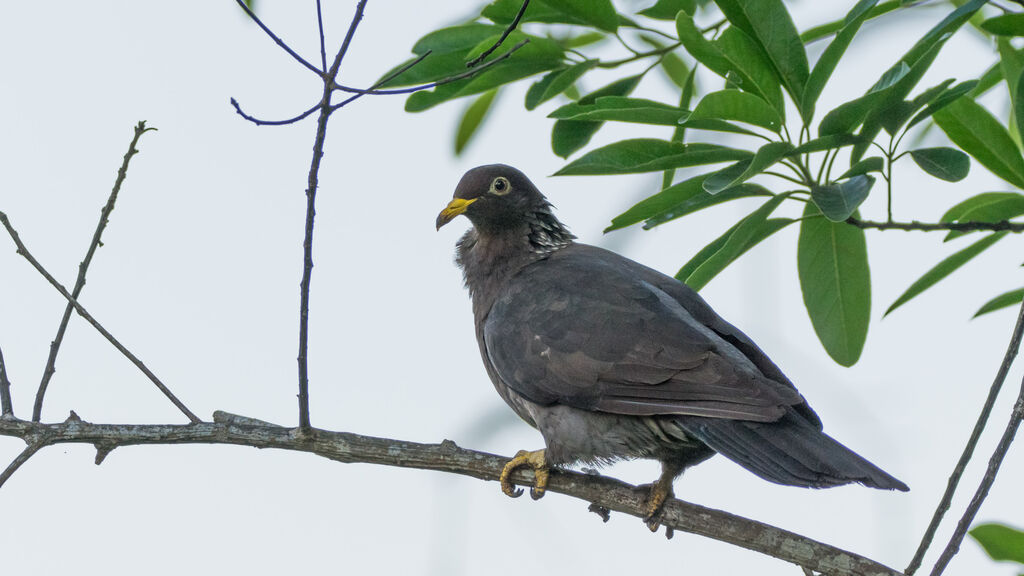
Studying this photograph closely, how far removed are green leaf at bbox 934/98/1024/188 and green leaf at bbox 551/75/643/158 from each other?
3.92 ft

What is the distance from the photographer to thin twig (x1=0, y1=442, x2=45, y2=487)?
Result: 314 cm

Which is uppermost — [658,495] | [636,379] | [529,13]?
[529,13]

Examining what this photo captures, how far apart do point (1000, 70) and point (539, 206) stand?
6.76 ft

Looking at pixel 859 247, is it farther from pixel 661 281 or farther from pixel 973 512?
pixel 973 512

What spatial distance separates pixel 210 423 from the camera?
349 centimetres

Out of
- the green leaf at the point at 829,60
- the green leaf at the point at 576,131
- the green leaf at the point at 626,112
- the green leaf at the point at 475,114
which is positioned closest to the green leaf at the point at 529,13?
the green leaf at the point at 576,131

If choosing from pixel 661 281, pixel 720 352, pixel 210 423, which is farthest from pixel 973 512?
pixel 210 423

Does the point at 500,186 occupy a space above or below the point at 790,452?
above

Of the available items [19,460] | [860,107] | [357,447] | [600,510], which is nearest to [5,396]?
[19,460]

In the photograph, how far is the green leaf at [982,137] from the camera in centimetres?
375

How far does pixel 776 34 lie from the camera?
3531 millimetres

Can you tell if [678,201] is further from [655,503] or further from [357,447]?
[357,447]

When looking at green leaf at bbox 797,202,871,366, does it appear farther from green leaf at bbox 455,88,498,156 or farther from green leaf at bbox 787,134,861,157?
green leaf at bbox 455,88,498,156

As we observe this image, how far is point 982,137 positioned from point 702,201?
1.01 m
